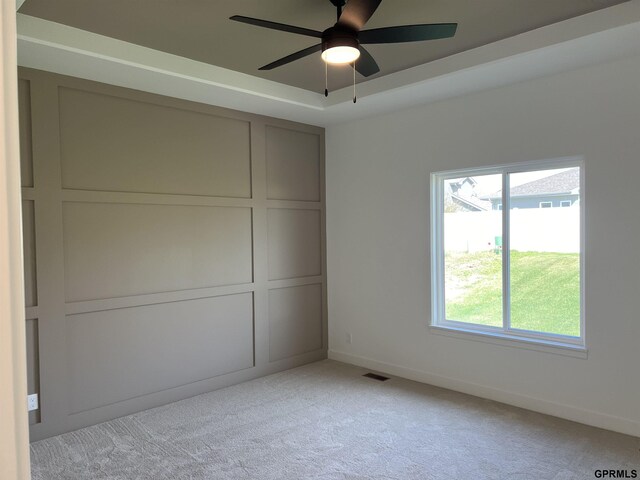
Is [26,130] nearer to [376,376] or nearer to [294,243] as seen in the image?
[294,243]

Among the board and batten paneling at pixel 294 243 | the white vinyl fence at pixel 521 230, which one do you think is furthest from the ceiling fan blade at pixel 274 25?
the board and batten paneling at pixel 294 243

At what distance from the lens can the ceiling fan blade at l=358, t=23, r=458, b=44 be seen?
7.57 ft

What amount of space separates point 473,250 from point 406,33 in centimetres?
240

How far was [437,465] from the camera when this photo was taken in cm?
288

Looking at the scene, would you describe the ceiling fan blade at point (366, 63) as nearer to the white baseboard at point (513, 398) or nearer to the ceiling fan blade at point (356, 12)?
the ceiling fan blade at point (356, 12)

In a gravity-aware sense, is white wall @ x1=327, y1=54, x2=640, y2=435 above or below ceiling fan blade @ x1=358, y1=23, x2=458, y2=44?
below

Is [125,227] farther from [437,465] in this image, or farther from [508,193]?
[508,193]

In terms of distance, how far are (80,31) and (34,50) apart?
1.04 feet

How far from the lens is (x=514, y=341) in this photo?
3795 mm

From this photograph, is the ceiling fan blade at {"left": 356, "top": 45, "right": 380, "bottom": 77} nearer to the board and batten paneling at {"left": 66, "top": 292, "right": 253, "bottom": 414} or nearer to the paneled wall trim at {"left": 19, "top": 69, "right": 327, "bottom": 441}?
the paneled wall trim at {"left": 19, "top": 69, "right": 327, "bottom": 441}

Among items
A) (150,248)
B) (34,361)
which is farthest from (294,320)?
(34,361)

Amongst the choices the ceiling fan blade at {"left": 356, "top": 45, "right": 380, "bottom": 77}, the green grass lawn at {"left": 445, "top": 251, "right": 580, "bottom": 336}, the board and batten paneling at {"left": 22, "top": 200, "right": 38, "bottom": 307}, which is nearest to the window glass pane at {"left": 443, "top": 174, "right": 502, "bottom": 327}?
the green grass lawn at {"left": 445, "top": 251, "right": 580, "bottom": 336}

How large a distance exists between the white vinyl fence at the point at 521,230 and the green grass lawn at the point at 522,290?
68 millimetres

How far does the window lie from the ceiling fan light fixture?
204 cm
